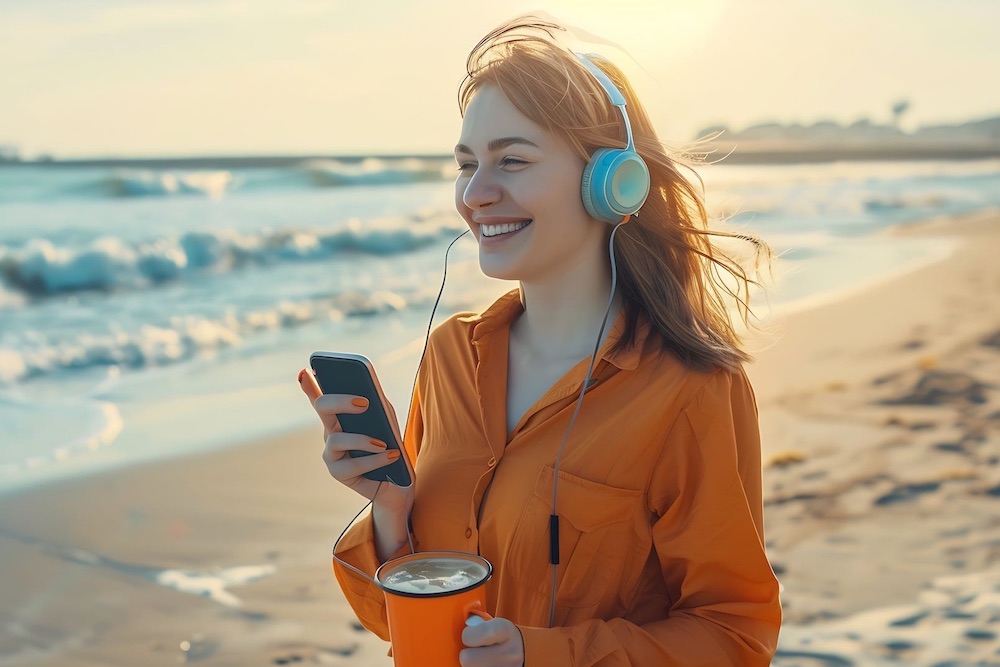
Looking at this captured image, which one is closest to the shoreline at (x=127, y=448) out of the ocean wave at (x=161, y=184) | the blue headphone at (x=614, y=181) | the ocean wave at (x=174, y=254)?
the blue headphone at (x=614, y=181)

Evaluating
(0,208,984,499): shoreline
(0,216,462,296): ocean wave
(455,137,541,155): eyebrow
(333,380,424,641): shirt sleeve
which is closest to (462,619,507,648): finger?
(333,380,424,641): shirt sleeve

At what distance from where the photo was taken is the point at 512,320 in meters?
2.51

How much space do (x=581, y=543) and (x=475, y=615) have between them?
0.38 meters

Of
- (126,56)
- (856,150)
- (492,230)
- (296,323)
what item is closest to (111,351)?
(296,323)

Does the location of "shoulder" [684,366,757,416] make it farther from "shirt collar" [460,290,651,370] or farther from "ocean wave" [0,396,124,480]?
"ocean wave" [0,396,124,480]

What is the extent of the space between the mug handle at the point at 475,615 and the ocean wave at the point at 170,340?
7.84 m

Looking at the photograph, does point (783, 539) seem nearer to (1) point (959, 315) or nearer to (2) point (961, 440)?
(2) point (961, 440)

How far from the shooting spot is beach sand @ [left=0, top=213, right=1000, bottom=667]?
13.9ft

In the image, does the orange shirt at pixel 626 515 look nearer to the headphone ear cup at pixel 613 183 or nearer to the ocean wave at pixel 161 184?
the headphone ear cup at pixel 613 183

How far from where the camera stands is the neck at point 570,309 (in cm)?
232

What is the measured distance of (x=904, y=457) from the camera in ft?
19.7

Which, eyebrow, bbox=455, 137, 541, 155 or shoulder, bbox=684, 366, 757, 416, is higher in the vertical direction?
eyebrow, bbox=455, 137, 541, 155

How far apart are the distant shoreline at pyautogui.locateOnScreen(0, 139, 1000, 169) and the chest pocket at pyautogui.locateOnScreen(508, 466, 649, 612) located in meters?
22.5

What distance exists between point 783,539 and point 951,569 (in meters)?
0.77
